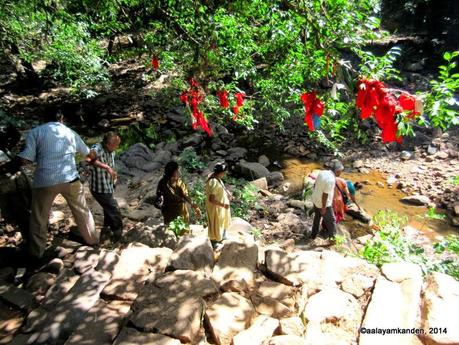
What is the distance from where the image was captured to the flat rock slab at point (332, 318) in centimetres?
256

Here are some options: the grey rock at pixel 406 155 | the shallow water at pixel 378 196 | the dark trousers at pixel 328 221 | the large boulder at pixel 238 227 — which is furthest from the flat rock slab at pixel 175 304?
the grey rock at pixel 406 155

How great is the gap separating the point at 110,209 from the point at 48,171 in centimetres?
132

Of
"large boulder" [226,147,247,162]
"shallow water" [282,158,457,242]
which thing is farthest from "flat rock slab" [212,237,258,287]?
"large boulder" [226,147,247,162]

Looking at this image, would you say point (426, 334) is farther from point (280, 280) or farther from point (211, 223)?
point (211, 223)

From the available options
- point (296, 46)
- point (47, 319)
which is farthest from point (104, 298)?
point (296, 46)

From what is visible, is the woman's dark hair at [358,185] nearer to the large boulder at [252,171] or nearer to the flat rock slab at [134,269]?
the large boulder at [252,171]

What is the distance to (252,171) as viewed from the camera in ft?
33.7

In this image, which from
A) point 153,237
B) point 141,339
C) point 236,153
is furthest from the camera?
point 236,153

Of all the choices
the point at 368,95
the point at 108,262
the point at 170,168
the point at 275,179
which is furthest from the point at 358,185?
the point at 108,262

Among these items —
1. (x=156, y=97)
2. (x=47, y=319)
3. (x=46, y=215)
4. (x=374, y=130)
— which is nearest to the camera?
(x=47, y=319)

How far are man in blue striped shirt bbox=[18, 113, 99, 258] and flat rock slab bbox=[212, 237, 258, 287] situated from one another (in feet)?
6.15

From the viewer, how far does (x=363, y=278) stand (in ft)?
10.6

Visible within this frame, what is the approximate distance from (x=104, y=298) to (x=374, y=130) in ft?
41.0

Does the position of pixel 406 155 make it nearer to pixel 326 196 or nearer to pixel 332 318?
pixel 326 196
